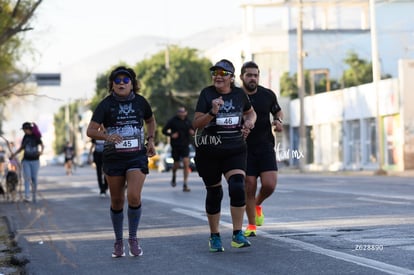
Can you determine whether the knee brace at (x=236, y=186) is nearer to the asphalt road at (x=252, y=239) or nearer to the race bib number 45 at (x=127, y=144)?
the asphalt road at (x=252, y=239)

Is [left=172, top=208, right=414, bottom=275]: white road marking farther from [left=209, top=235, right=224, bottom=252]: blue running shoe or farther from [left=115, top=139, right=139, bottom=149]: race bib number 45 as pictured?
[left=115, top=139, right=139, bottom=149]: race bib number 45

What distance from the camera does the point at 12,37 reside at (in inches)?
1220

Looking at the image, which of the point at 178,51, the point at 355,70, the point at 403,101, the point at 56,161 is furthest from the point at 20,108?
the point at 56,161

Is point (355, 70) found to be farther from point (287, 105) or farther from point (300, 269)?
point (300, 269)

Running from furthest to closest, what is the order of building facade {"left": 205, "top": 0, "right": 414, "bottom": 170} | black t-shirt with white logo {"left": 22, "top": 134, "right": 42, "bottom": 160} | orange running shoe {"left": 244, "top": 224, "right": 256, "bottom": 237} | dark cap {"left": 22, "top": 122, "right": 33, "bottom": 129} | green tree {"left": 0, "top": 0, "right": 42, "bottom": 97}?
1. building facade {"left": 205, "top": 0, "right": 414, "bottom": 170}
2. green tree {"left": 0, "top": 0, "right": 42, "bottom": 97}
3. dark cap {"left": 22, "top": 122, "right": 33, "bottom": 129}
4. black t-shirt with white logo {"left": 22, "top": 134, "right": 42, "bottom": 160}
5. orange running shoe {"left": 244, "top": 224, "right": 256, "bottom": 237}

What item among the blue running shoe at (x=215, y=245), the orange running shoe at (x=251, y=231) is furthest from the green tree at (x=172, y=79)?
the blue running shoe at (x=215, y=245)

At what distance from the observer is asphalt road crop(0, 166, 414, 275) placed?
350 inches

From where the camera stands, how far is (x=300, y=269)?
8.45 m

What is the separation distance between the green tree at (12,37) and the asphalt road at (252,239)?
21.7ft

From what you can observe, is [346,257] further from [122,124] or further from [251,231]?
[122,124]

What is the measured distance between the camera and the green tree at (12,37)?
24141mm

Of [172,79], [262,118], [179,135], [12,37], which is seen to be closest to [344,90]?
[12,37]

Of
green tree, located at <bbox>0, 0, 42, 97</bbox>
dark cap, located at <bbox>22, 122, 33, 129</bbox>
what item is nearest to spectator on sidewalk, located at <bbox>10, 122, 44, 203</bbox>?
dark cap, located at <bbox>22, 122, 33, 129</bbox>

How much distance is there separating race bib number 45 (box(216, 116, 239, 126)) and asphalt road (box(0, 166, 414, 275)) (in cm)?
124
